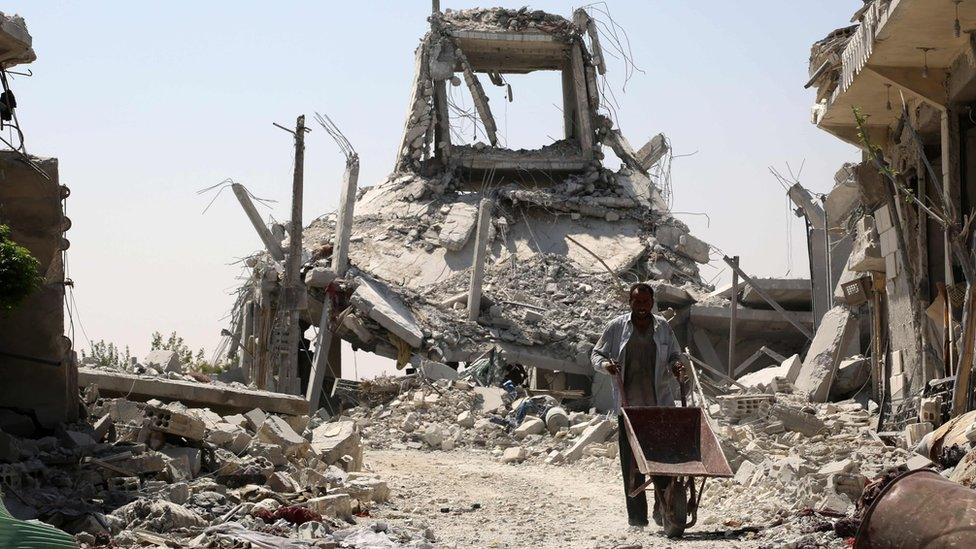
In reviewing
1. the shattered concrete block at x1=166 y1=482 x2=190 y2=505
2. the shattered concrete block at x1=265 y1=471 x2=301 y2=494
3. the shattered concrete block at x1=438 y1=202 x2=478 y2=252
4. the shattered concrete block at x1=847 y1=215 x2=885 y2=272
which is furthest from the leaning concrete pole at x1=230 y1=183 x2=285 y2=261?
the shattered concrete block at x1=166 y1=482 x2=190 y2=505

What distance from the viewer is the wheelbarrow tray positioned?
8078 mm

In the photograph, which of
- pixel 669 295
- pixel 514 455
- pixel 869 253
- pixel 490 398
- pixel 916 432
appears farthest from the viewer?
pixel 669 295

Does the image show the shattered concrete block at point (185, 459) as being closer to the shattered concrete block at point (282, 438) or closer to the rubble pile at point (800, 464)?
the shattered concrete block at point (282, 438)

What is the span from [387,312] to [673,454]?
13.9 metres

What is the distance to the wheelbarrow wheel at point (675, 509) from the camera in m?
7.87

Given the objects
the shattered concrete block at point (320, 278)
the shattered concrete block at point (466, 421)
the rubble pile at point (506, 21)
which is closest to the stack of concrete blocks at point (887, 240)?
the shattered concrete block at point (466, 421)

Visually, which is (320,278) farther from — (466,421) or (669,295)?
(669,295)

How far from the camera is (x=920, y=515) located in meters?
5.39

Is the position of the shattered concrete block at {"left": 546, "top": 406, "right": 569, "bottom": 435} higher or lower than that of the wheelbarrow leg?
higher

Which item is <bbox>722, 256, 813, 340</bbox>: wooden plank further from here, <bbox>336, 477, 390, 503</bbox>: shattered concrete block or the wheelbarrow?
the wheelbarrow

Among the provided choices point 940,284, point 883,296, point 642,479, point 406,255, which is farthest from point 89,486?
point 406,255

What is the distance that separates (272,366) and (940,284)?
10887mm

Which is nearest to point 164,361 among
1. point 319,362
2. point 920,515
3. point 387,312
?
point 319,362

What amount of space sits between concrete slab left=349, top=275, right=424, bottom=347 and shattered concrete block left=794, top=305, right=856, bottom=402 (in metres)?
6.60
